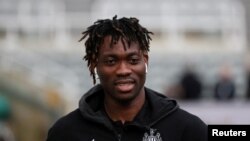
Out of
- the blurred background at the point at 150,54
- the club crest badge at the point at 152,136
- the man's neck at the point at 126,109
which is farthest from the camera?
the blurred background at the point at 150,54

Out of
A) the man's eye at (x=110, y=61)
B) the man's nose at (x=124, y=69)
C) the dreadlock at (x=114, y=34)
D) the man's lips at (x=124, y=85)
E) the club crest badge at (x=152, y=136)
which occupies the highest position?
the dreadlock at (x=114, y=34)

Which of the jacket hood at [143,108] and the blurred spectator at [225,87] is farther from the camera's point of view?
the blurred spectator at [225,87]

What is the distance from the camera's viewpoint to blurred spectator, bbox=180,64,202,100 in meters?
13.8

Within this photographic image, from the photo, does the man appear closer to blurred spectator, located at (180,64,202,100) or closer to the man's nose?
the man's nose

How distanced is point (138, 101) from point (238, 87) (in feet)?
36.7

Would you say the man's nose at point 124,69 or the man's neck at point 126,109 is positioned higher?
the man's nose at point 124,69

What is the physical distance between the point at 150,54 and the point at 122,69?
1346 cm

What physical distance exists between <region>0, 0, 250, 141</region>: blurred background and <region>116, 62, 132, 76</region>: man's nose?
761 cm

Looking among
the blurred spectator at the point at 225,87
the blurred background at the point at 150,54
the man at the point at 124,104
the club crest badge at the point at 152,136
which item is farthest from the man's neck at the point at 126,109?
the blurred spectator at the point at 225,87

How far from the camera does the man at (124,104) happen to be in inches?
174

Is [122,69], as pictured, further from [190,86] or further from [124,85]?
[190,86]

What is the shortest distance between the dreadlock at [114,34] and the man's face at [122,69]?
2 cm

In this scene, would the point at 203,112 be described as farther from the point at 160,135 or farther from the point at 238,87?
the point at 160,135

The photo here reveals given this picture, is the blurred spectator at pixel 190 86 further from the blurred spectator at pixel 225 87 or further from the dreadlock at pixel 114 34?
the dreadlock at pixel 114 34
